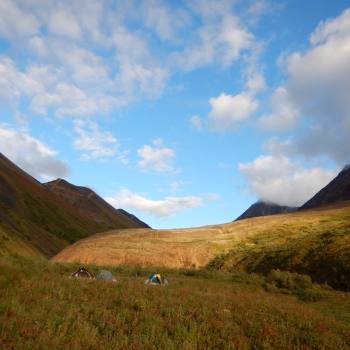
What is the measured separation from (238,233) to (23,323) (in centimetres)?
4011

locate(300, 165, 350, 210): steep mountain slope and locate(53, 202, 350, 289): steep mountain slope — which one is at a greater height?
locate(300, 165, 350, 210): steep mountain slope

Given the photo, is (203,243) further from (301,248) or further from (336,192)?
(336,192)

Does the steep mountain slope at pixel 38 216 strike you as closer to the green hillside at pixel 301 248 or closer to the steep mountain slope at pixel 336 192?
the green hillside at pixel 301 248

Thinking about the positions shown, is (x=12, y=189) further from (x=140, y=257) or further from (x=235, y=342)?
(x=235, y=342)

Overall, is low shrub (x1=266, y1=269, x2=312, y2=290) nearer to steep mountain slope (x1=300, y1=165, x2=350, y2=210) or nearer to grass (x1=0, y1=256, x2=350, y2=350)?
grass (x1=0, y1=256, x2=350, y2=350)

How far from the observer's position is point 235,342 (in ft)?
27.9

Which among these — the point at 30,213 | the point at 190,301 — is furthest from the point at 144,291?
the point at 30,213

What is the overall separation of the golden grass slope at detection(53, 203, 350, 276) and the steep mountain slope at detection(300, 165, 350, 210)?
272 ft

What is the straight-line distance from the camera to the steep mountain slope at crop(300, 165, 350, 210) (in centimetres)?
12957

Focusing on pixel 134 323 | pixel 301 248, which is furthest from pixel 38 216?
pixel 134 323

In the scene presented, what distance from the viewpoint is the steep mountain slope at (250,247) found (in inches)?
1134

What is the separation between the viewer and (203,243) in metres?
44.9

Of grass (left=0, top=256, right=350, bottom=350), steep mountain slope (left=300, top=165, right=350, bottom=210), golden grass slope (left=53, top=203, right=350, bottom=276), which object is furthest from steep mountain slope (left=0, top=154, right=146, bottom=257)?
steep mountain slope (left=300, top=165, right=350, bottom=210)

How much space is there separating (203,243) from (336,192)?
104845 mm
